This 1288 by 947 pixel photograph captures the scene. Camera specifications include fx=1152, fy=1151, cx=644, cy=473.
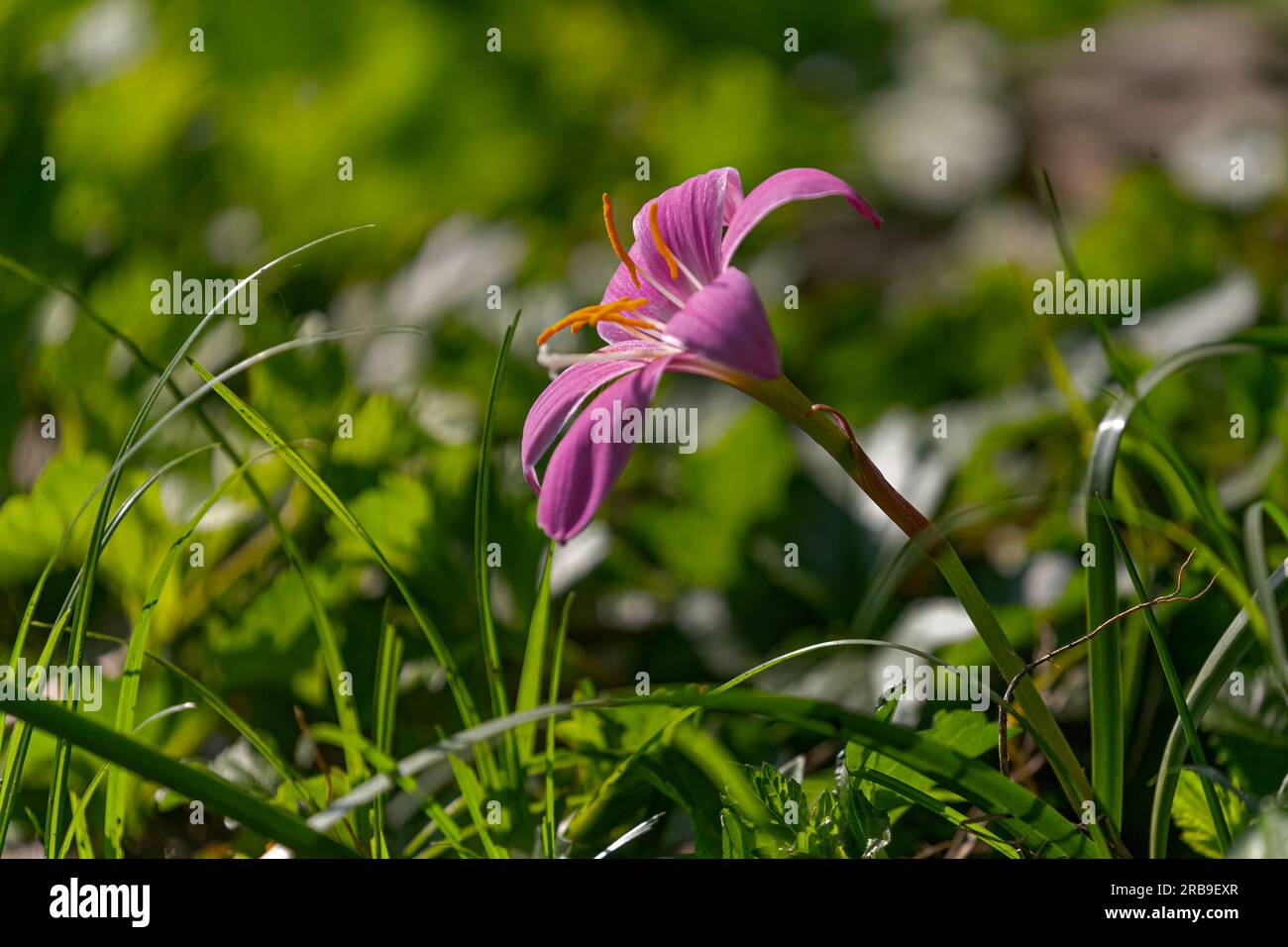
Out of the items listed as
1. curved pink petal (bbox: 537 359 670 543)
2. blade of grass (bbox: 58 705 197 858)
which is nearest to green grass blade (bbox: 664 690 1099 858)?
curved pink petal (bbox: 537 359 670 543)

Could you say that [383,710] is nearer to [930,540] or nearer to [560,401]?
[560,401]

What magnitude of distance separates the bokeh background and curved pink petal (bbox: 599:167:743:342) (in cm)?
30

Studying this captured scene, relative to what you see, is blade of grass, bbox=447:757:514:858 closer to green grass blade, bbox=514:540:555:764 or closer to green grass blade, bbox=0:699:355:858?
green grass blade, bbox=514:540:555:764

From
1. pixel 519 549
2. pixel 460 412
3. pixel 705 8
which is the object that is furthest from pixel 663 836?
pixel 705 8

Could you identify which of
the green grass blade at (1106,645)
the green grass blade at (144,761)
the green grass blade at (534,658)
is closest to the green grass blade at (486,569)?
the green grass blade at (534,658)

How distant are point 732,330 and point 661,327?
0.19 metres

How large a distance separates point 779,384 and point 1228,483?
87 centimetres

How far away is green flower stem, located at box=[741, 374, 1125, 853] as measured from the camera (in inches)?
30.2

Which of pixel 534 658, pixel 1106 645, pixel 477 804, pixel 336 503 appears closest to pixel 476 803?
pixel 477 804

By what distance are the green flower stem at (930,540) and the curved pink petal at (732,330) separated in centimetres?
9

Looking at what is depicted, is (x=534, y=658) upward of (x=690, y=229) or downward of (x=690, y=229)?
downward

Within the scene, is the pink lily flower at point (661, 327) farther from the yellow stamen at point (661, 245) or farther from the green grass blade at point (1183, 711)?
the green grass blade at point (1183, 711)

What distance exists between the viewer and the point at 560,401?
80cm

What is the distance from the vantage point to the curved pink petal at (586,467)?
684 millimetres
